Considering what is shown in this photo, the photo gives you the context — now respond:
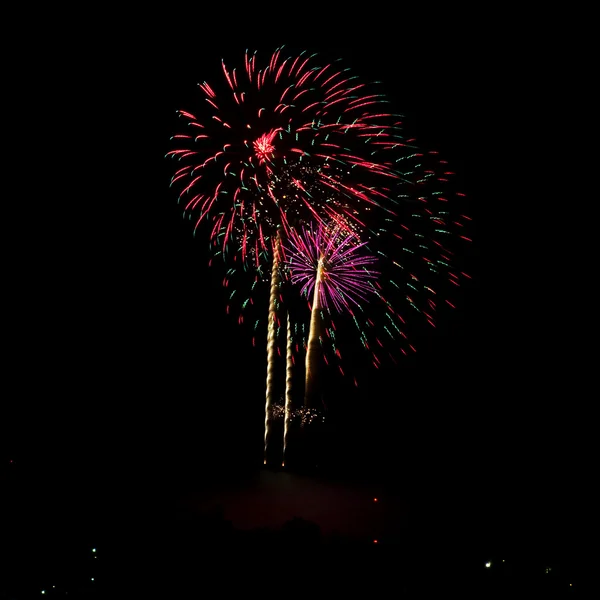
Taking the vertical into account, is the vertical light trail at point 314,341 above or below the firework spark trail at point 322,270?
below

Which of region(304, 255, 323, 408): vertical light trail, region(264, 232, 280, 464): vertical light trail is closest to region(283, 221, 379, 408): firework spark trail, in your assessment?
region(304, 255, 323, 408): vertical light trail

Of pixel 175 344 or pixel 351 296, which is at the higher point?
pixel 351 296

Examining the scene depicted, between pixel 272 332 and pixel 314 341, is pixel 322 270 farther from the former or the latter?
pixel 272 332

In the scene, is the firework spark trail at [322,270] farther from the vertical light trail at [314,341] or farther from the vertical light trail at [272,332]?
the vertical light trail at [272,332]

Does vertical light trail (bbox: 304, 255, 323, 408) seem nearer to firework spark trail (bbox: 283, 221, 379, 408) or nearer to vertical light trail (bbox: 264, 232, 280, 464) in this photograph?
firework spark trail (bbox: 283, 221, 379, 408)

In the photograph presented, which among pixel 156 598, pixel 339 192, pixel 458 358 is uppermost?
pixel 339 192

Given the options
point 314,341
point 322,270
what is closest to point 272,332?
point 314,341

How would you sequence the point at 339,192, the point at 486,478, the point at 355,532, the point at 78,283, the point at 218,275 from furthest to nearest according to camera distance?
1. the point at 218,275
2. the point at 78,283
3. the point at 339,192
4. the point at 486,478
5. the point at 355,532

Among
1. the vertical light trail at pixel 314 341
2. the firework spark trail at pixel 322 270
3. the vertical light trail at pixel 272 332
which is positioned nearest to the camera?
the vertical light trail at pixel 272 332

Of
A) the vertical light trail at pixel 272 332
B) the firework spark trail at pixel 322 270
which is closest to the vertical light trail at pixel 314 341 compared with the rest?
the firework spark trail at pixel 322 270

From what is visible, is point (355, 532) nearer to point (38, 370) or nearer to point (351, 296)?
point (351, 296)

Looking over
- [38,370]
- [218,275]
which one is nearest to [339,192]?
[38,370]
